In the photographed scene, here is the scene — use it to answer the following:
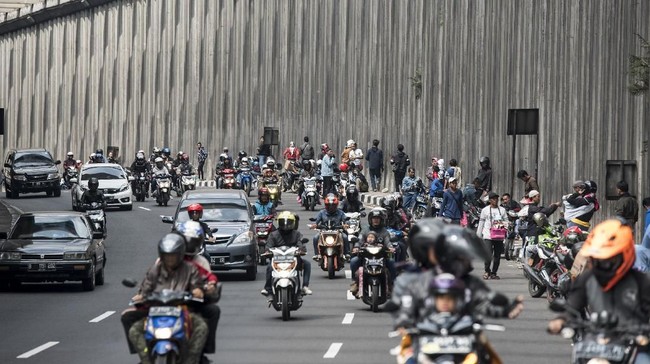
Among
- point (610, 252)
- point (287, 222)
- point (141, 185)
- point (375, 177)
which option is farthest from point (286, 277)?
point (141, 185)

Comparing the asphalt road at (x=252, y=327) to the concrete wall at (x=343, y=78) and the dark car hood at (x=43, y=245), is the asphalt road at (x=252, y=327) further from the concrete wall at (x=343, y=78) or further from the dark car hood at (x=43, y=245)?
the concrete wall at (x=343, y=78)

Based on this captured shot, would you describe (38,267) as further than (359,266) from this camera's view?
Yes

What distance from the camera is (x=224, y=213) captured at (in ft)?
106

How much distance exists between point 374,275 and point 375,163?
3214cm

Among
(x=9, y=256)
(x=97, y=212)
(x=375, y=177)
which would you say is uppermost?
(x=375, y=177)

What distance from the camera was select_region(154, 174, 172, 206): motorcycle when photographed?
5531 cm

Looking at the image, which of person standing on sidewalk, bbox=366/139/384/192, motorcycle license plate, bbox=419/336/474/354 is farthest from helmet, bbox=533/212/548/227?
person standing on sidewalk, bbox=366/139/384/192

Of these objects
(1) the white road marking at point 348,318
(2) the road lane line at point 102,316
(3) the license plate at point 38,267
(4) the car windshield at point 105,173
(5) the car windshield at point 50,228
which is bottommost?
(2) the road lane line at point 102,316

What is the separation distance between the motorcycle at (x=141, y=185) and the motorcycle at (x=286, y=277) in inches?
1393

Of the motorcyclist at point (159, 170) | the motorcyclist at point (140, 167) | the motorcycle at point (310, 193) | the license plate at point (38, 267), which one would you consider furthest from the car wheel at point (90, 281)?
the motorcyclist at point (140, 167)

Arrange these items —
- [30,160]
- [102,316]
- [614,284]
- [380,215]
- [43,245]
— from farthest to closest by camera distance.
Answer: [30,160]
[43,245]
[380,215]
[102,316]
[614,284]

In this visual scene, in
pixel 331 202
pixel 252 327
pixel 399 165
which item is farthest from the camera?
pixel 399 165

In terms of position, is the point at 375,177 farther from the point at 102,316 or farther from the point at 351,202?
the point at 102,316

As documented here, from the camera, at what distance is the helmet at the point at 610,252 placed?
10984 millimetres
